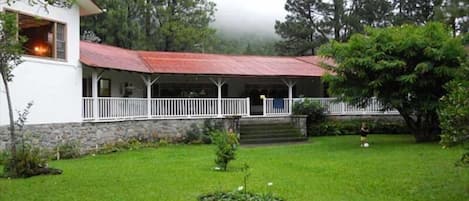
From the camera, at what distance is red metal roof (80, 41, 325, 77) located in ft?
64.7

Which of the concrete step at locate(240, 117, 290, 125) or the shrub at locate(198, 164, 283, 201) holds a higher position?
the concrete step at locate(240, 117, 290, 125)

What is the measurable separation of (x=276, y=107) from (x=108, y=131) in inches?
369

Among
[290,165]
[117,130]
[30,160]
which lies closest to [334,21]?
[117,130]

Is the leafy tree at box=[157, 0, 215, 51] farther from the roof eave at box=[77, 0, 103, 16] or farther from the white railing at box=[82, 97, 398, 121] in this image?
the roof eave at box=[77, 0, 103, 16]

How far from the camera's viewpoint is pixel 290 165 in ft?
43.4

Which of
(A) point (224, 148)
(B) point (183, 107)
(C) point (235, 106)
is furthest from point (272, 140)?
(A) point (224, 148)

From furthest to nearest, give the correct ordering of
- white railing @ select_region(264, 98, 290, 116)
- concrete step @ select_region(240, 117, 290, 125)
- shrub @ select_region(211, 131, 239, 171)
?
white railing @ select_region(264, 98, 290, 116) < concrete step @ select_region(240, 117, 290, 125) < shrub @ select_region(211, 131, 239, 171)

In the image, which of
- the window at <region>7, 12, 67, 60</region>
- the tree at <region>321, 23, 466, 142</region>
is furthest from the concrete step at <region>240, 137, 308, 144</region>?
the window at <region>7, 12, 67, 60</region>

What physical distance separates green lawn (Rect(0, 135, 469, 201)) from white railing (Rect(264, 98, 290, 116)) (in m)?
7.29

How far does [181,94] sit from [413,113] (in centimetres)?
1199

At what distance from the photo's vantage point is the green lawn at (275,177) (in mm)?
8898

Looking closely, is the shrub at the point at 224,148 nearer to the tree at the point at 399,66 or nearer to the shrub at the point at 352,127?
the tree at the point at 399,66

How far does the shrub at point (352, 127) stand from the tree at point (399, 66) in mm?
4679

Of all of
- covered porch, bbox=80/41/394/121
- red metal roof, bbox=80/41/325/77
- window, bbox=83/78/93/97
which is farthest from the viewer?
window, bbox=83/78/93/97
